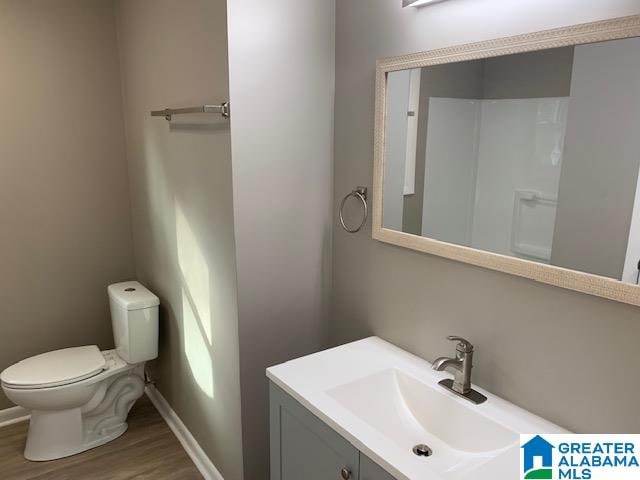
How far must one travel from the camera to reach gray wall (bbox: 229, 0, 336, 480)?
1772 millimetres

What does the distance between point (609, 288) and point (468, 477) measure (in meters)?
0.54

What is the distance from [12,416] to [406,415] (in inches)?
92.7

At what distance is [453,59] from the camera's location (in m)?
1.47

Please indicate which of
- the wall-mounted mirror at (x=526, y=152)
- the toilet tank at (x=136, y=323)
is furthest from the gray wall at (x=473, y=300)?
the toilet tank at (x=136, y=323)

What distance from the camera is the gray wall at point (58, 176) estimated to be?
2.57m

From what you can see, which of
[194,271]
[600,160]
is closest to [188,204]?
[194,271]

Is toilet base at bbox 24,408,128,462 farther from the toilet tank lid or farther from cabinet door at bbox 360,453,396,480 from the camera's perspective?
cabinet door at bbox 360,453,396,480

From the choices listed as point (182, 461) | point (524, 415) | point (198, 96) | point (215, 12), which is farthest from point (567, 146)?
point (182, 461)

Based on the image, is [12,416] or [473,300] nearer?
[473,300]

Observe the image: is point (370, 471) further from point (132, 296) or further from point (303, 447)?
point (132, 296)

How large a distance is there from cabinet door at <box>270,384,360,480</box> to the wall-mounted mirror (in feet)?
2.10

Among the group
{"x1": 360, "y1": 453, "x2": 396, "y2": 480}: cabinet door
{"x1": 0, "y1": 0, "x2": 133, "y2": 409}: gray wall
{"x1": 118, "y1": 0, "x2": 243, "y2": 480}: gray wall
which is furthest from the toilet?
{"x1": 360, "y1": 453, "x2": 396, "y2": 480}: cabinet door

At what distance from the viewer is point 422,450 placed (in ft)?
4.79

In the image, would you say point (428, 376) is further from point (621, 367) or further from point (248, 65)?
point (248, 65)
